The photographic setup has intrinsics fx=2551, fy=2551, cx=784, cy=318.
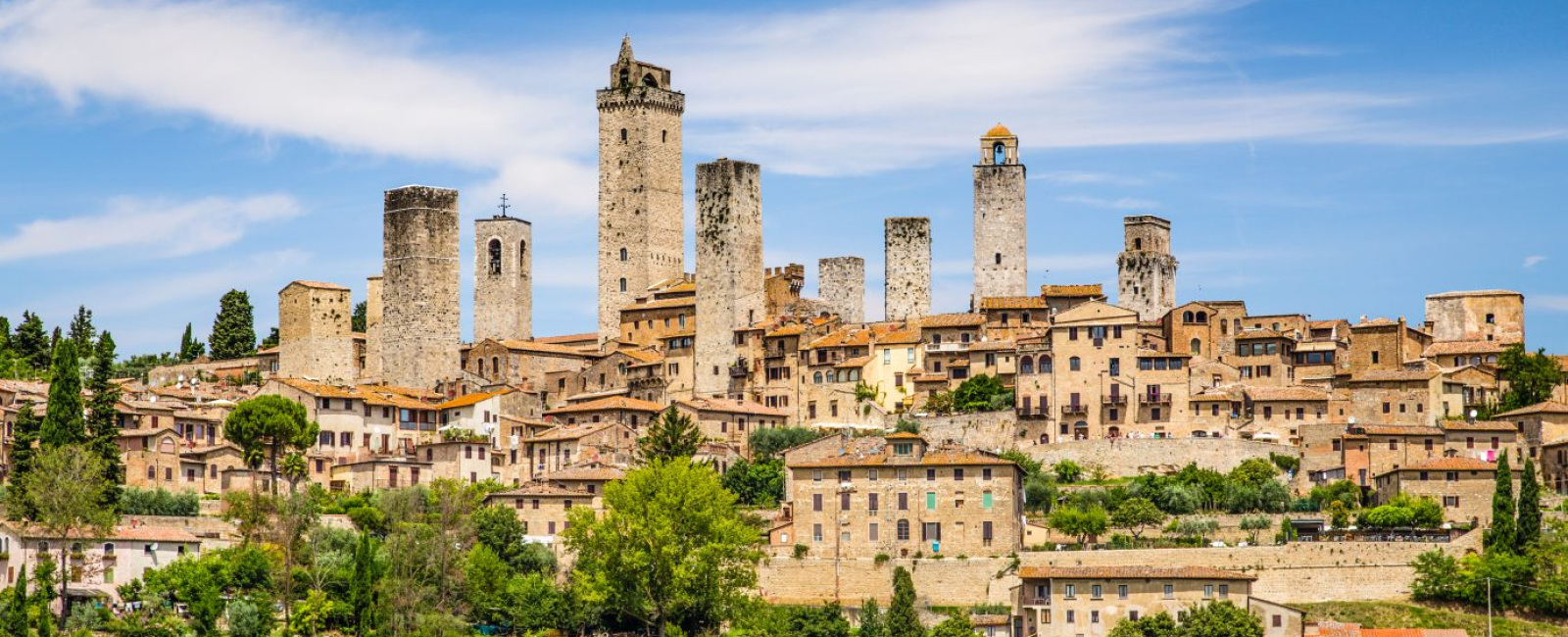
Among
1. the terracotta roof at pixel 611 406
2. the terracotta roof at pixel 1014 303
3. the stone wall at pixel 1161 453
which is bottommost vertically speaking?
the stone wall at pixel 1161 453

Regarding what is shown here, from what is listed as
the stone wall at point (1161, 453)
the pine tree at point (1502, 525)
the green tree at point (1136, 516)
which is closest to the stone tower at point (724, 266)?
the stone wall at point (1161, 453)

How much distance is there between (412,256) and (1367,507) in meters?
38.9

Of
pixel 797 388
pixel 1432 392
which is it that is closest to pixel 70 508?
pixel 797 388

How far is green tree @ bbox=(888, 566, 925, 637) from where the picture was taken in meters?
66.2

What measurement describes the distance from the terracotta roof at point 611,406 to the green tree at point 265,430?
1132cm

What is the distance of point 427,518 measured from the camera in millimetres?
73312

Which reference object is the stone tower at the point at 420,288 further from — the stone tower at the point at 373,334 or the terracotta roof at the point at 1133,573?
the terracotta roof at the point at 1133,573

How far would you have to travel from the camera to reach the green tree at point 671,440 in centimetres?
7950

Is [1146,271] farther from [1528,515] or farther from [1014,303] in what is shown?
[1528,515]

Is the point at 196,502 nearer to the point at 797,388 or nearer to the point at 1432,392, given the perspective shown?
the point at 797,388

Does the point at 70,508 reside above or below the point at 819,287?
below

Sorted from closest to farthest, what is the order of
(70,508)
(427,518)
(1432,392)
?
1. (70,508)
2. (427,518)
3. (1432,392)

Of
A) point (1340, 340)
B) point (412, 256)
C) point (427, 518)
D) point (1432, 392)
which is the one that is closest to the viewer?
point (427, 518)

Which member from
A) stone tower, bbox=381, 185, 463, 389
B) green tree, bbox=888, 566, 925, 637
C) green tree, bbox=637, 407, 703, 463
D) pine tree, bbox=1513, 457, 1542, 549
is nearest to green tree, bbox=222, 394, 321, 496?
green tree, bbox=637, 407, 703, 463
